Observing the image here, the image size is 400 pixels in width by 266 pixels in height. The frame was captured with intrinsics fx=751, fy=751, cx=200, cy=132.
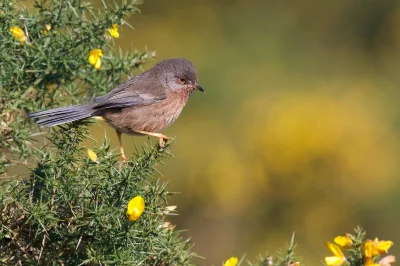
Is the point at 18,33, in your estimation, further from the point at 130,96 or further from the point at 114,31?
the point at 130,96

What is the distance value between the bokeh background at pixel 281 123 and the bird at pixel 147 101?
1.48 feet

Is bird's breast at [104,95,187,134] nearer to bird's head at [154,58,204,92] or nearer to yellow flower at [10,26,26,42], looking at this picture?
bird's head at [154,58,204,92]

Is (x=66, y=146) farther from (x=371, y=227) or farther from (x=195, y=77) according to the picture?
(x=371, y=227)

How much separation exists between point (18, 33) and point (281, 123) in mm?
7074

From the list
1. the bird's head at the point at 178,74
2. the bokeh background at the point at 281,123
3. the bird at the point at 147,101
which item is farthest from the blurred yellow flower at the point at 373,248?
the bokeh background at the point at 281,123

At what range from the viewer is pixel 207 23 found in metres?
14.8

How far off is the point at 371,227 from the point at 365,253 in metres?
6.17

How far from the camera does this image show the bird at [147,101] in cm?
525

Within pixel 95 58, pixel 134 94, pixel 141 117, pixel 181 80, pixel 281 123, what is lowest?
pixel 95 58

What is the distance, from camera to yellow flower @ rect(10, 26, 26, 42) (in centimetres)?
451

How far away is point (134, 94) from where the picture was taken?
559 cm

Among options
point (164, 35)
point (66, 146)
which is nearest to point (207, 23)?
point (164, 35)

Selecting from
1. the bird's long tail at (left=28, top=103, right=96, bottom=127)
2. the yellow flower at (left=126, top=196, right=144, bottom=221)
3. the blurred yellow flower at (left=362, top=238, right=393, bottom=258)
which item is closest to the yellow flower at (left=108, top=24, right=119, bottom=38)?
the bird's long tail at (left=28, top=103, right=96, bottom=127)

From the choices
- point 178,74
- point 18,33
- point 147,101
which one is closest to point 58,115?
point 18,33
